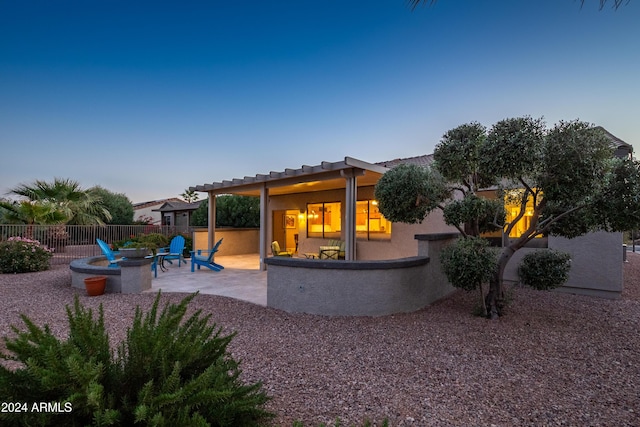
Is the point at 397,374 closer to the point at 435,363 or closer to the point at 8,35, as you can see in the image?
the point at 435,363

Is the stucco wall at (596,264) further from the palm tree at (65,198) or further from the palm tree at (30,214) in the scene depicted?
the palm tree at (65,198)

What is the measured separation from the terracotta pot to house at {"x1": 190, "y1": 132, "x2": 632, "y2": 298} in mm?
3751

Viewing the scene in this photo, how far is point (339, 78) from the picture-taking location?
1117cm

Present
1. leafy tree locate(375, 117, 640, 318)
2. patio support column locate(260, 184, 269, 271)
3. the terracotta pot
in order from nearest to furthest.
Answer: leafy tree locate(375, 117, 640, 318) < the terracotta pot < patio support column locate(260, 184, 269, 271)

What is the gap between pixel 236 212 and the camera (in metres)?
17.3

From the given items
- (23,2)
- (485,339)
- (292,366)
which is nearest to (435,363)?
(485,339)

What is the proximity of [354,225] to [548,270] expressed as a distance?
419 cm

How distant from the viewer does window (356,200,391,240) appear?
10.3 meters

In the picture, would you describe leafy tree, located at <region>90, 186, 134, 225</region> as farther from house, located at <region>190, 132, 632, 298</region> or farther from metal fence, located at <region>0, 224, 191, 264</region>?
house, located at <region>190, 132, 632, 298</region>

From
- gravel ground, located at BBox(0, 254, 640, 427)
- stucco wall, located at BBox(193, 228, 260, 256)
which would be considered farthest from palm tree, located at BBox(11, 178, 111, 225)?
gravel ground, located at BBox(0, 254, 640, 427)

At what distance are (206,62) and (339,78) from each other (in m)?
4.61

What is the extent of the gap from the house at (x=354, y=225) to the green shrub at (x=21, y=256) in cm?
537

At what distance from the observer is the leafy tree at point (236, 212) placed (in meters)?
17.1

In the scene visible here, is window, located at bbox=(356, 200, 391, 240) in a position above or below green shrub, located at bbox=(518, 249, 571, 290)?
above
